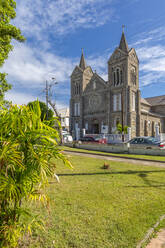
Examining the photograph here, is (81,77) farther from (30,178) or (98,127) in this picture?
(30,178)

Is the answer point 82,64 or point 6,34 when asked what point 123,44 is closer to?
point 82,64

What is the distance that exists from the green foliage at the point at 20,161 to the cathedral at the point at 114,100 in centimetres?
2667

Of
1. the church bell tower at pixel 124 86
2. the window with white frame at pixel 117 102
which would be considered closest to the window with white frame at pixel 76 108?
the church bell tower at pixel 124 86

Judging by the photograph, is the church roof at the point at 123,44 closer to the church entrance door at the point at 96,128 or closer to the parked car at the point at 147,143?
the church entrance door at the point at 96,128

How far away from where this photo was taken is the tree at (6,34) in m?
8.28

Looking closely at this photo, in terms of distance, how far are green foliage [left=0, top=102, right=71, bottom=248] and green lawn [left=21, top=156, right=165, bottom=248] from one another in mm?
809

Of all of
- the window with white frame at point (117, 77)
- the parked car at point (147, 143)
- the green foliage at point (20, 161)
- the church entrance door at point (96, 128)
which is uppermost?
the window with white frame at point (117, 77)

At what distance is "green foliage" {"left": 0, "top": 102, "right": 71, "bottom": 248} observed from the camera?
165 centimetres

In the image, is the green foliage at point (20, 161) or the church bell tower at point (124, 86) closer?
the green foliage at point (20, 161)

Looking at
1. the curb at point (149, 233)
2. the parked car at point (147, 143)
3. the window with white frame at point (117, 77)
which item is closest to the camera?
the curb at point (149, 233)

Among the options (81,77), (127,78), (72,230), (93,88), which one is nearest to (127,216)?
(72,230)

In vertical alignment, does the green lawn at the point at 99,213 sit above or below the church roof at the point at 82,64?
below

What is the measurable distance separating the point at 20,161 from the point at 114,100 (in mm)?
33782

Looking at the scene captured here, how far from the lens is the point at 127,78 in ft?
105
